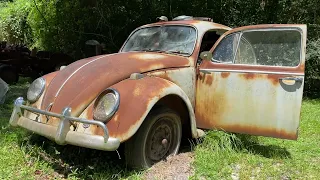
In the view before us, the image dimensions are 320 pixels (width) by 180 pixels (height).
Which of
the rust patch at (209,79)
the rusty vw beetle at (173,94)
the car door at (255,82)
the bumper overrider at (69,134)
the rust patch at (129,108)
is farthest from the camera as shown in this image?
the rust patch at (209,79)

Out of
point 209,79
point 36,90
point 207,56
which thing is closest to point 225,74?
point 209,79

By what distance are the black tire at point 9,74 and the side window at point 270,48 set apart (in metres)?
6.79

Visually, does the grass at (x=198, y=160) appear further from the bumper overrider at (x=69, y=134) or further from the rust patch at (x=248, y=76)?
the rust patch at (x=248, y=76)

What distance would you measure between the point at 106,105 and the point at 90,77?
21.0 inches

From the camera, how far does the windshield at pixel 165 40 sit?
4988mm

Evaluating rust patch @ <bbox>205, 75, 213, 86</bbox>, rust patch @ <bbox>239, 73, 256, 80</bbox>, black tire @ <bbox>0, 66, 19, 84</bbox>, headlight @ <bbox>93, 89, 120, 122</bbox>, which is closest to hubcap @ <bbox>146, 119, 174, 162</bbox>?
headlight @ <bbox>93, 89, 120, 122</bbox>

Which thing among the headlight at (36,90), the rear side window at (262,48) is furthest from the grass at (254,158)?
the headlight at (36,90)

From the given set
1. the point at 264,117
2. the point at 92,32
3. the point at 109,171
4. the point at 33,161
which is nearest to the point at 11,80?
the point at 92,32

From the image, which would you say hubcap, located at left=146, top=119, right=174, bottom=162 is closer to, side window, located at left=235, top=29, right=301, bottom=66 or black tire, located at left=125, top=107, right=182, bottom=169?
black tire, located at left=125, top=107, right=182, bottom=169

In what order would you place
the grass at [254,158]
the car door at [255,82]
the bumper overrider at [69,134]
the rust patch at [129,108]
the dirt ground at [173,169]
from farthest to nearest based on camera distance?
the car door at [255,82]
the grass at [254,158]
the dirt ground at [173,169]
the rust patch at [129,108]
the bumper overrider at [69,134]

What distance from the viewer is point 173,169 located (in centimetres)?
404

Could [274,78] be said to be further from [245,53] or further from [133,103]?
[133,103]

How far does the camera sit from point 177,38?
514 cm

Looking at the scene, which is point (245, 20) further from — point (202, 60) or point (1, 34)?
point (1, 34)
